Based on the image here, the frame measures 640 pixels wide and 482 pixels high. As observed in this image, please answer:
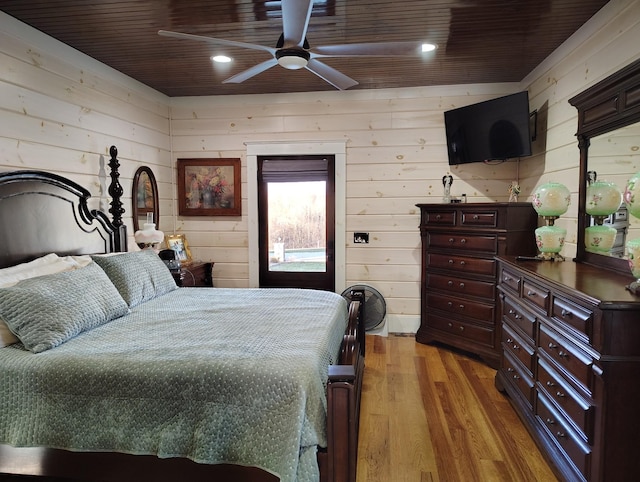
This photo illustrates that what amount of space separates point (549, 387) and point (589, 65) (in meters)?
2.13

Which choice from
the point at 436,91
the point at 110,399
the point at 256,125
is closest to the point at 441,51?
the point at 436,91

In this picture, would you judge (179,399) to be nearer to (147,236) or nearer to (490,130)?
(147,236)

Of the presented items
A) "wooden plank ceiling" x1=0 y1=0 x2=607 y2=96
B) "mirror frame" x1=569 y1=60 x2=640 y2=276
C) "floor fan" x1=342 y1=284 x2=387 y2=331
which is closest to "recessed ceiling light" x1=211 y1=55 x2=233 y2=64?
"wooden plank ceiling" x1=0 y1=0 x2=607 y2=96

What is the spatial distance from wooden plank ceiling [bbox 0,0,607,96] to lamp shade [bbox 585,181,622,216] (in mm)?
1114

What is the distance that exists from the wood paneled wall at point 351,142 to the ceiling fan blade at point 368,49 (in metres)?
1.52

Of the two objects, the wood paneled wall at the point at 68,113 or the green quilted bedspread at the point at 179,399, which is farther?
the wood paneled wall at the point at 68,113

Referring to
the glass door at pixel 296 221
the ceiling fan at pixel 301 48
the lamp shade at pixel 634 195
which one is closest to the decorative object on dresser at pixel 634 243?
the lamp shade at pixel 634 195

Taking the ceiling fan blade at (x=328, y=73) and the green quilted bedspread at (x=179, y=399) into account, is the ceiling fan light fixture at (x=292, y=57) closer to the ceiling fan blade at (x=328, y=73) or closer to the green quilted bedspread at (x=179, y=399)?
the ceiling fan blade at (x=328, y=73)

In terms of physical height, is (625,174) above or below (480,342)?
above

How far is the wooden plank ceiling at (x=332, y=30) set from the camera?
2539 millimetres

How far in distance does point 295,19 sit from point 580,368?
6.83 feet

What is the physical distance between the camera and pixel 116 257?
2.82 meters

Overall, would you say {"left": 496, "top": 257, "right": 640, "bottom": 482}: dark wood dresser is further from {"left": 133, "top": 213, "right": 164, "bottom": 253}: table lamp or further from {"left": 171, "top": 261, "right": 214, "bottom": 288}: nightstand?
{"left": 133, "top": 213, "right": 164, "bottom": 253}: table lamp

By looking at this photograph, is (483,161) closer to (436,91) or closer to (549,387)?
(436,91)
